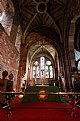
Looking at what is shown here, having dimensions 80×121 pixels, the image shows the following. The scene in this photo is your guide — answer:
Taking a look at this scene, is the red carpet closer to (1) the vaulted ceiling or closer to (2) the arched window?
(1) the vaulted ceiling

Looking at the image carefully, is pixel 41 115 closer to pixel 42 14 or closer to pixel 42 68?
pixel 42 14

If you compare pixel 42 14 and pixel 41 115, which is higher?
pixel 42 14

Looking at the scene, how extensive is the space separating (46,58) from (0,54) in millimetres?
13695

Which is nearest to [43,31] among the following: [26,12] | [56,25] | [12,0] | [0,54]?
[56,25]

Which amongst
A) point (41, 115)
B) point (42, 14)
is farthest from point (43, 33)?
point (41, 115)

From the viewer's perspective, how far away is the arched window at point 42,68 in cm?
1708

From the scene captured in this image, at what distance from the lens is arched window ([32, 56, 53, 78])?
17.1 meters

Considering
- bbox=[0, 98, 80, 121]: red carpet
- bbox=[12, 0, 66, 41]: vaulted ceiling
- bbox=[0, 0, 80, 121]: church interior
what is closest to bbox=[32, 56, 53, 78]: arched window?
bbox=[0, 0, 80, 121]: church interior

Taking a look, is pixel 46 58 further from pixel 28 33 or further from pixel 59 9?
pixel 59 9

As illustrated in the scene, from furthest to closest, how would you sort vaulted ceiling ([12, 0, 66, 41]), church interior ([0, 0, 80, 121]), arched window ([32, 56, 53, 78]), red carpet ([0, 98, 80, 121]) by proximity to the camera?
arched window ([32, 56, 53, 78]), vaulted ceiling ([12, 0, 66, 41]), church interior ([0, 0, 80, 121]), red carpet ([0, 98, 80, 121])

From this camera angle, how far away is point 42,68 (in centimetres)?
1762

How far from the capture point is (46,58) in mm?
18625

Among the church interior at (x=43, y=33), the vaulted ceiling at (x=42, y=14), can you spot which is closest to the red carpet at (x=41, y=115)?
the church interior at (x=43, y=33)

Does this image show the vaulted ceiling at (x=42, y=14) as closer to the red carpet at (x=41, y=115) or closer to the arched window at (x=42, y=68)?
the arched window at (x=42, y=68)
